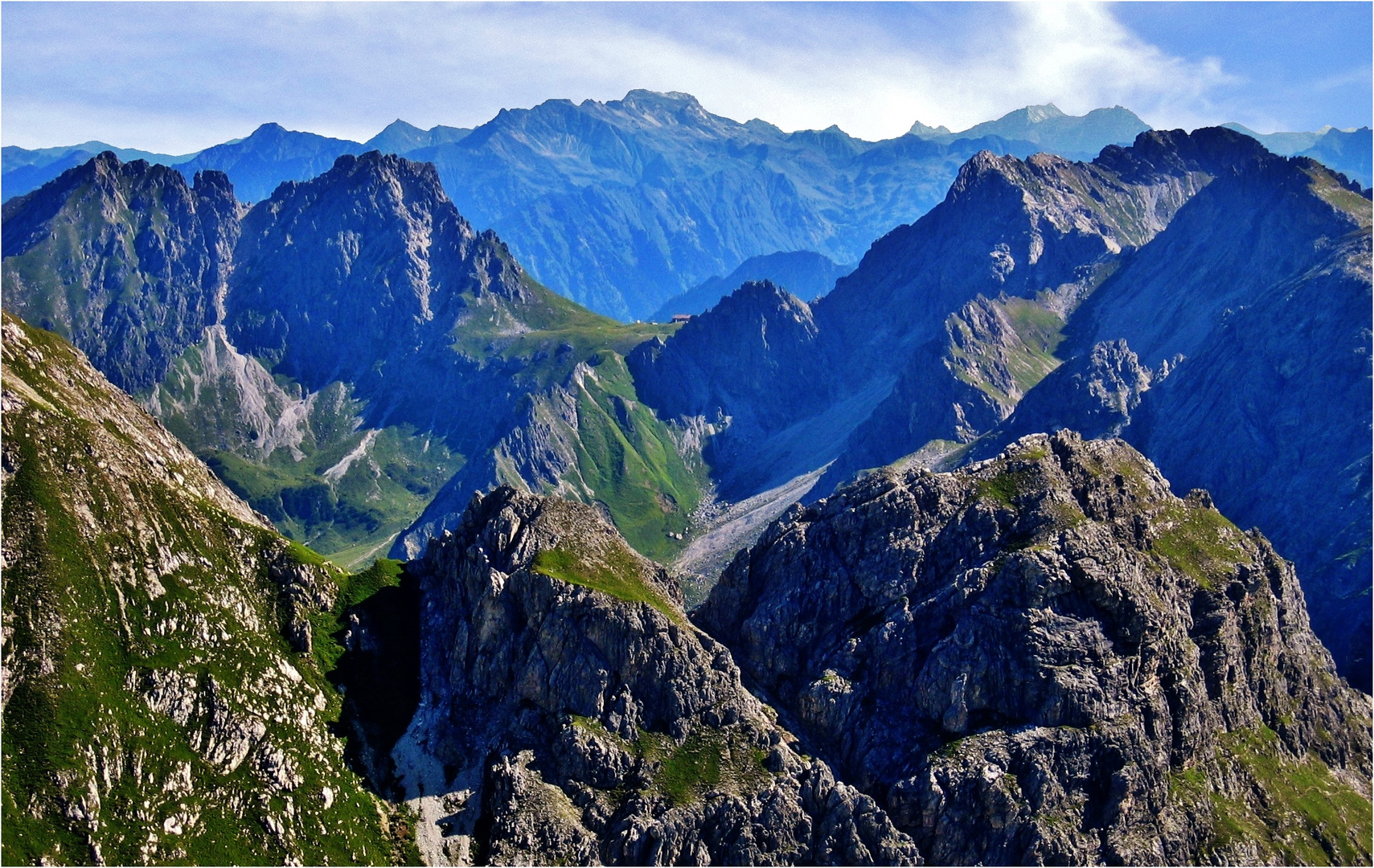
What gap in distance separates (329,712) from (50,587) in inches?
1579

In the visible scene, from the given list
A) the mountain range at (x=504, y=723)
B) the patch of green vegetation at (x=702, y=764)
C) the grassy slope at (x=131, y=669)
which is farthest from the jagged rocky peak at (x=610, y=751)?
the grassy slope at (x=131, y=669)

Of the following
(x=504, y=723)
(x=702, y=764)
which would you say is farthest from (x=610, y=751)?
(x=504, y=723)

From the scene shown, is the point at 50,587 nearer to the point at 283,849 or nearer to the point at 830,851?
the point at 283,849

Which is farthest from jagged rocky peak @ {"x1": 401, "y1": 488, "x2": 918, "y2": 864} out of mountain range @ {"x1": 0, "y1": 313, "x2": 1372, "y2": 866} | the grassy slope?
the grassy slope

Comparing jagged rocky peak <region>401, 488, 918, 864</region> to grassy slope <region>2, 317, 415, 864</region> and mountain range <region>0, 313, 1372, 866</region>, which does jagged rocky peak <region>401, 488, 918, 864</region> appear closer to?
mountain range <region>0, 313, 1372, 866</region>

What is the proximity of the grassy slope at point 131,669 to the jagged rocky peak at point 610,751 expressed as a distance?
15853 mm

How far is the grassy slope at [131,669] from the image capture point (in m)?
154

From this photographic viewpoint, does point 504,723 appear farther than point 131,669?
Yes

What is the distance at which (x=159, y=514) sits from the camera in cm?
18488

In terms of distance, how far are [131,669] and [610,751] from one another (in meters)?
63.5

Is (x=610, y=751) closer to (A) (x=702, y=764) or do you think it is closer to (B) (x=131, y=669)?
(A) (x=702, y=764)

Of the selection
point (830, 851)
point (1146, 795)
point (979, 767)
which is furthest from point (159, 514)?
point (1146, 795)

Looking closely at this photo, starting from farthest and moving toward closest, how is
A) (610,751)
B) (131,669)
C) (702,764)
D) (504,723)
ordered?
1. (504,723)
2. (702,764)
3. (610,751)
4. (131,669)

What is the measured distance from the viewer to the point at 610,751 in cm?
18362
